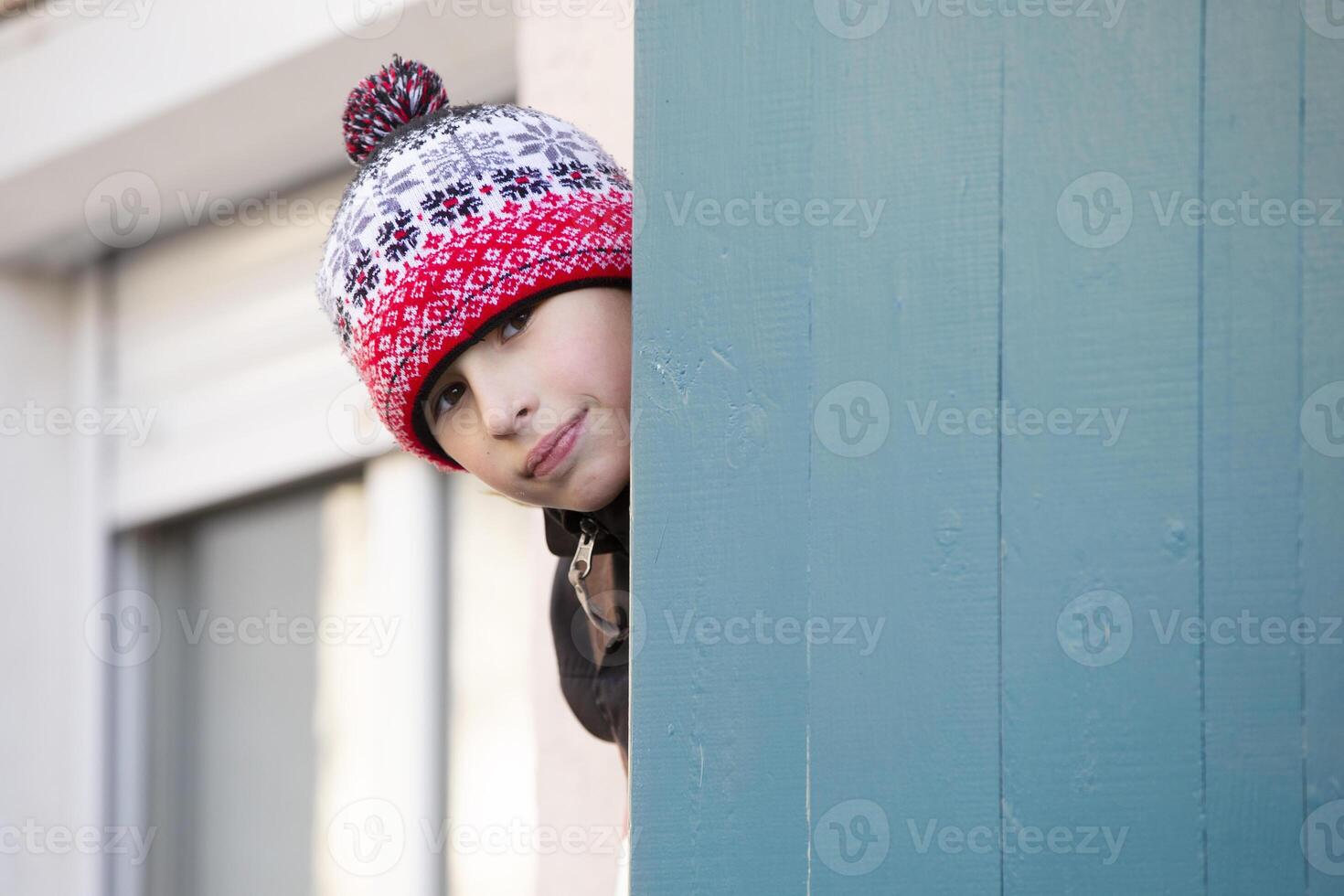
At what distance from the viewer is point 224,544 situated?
3.39 m

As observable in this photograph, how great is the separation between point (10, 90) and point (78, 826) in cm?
141

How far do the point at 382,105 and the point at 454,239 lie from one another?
26cm

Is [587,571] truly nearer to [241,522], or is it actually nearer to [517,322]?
[517,322]

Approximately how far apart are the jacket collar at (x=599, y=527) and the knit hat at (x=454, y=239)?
147 millimetres

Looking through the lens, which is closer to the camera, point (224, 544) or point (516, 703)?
point (516, 703)

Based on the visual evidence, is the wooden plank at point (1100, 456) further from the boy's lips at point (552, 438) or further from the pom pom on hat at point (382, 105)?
the pom pom on hat at point (382, 105)

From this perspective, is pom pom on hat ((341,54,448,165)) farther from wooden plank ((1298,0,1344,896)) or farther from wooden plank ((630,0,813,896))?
wooden plank ((1298,0,1344,896))

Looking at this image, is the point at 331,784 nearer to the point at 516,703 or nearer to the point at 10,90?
the point at 516,703

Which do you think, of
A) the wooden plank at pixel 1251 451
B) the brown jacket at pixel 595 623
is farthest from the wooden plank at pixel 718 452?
the brown jacket at pixel 595 623

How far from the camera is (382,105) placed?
181cm

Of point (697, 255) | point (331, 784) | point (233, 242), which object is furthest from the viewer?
point (233, 242)

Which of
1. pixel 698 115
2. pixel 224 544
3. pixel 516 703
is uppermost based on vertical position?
pixel 698 115

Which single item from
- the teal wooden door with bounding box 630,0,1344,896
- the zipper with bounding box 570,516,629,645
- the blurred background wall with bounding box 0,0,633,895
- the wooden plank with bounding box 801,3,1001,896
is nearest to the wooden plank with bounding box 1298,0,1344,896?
the teal wooden door with bounding box 630,0,1344,896

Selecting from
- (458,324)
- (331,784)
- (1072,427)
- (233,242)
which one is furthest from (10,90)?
(1072,427)
